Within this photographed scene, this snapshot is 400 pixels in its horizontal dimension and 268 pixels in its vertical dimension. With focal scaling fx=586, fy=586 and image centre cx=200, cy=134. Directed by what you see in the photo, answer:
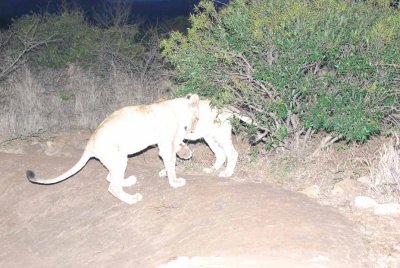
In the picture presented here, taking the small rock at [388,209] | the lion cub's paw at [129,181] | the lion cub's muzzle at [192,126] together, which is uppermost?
the lion cub's muzzle at [192,126]

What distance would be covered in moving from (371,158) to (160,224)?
3219mm

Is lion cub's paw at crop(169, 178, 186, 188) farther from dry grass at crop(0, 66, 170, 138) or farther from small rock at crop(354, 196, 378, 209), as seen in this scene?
dry grass at crop(0, 66, 170, 138)

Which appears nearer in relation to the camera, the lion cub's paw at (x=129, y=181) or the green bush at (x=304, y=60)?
the green bush at (x=304, y=60)

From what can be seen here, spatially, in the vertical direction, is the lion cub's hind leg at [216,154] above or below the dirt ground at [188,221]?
above

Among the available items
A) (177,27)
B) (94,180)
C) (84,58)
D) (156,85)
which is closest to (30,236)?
(94,180)

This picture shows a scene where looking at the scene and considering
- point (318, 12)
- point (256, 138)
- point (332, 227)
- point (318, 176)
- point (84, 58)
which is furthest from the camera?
point (84, 58)

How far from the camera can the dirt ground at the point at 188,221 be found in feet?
18.0

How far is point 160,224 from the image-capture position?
6.83 meters

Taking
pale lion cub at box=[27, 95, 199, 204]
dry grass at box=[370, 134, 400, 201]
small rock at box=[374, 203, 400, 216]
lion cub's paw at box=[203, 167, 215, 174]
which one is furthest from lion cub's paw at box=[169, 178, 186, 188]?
small rock at box=[374, 203, 400, 216]

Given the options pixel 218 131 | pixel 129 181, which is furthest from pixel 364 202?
pixel 129 181

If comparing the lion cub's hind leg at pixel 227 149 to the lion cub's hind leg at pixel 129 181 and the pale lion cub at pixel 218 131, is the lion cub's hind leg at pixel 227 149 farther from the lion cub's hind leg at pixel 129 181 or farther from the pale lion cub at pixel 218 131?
the lion cub's hind leg at pixel 129 181

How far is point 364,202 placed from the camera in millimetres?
6832

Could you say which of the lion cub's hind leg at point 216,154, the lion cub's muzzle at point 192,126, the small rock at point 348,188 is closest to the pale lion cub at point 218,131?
the lion cub's hind leg at point 216,154

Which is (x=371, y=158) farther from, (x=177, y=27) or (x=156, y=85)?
(x=177, y=27)
